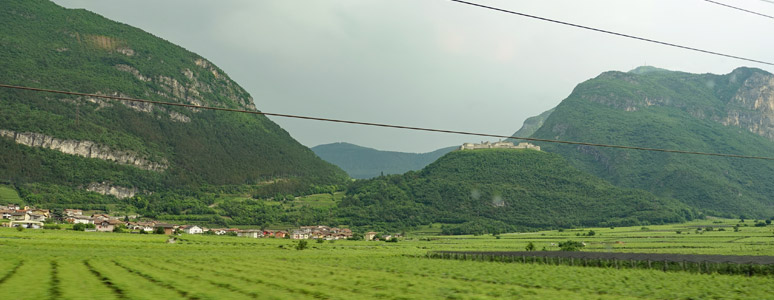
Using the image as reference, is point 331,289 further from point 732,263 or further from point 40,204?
point 40,204

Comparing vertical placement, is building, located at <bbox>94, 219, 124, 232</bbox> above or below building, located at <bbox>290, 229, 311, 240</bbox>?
above

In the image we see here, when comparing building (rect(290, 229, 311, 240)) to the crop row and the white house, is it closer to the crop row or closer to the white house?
the white house

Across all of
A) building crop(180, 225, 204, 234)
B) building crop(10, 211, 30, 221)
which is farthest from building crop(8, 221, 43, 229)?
building crop(180, 225, 204, 234)

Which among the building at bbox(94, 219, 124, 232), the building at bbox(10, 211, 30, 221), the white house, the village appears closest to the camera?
the village

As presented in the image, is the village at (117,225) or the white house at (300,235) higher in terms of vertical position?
the village at (117,225)

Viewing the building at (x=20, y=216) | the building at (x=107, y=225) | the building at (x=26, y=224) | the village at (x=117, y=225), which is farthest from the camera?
the building at (x=107, y=225)

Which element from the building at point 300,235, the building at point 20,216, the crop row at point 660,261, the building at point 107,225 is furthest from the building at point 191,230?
the crop row at point 660,261

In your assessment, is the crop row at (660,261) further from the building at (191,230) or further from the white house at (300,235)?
the building at (191,230)

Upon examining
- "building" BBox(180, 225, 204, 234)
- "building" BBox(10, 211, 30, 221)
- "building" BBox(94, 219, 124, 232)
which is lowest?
"building" BBox(180, 225, 204, 234)

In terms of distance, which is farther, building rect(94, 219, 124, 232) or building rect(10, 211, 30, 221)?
building rect(94, 219, 124, 232)

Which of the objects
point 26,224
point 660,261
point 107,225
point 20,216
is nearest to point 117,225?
point 107,225

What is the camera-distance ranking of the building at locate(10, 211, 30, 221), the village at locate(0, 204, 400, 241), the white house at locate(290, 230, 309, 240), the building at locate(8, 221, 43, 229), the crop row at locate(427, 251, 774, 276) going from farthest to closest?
the white house at locate(290, 230, 309, 240)
the building at locate(10, 211, 30, 221)
the village at locate(0, 204, 400, 241)
the building at locate(8, 221, 43, 229)
the crop row at locate(427, 251, 774, 276)

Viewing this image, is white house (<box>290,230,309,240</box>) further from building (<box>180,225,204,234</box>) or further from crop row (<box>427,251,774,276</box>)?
crop row (<box>427,251,774,276</box>)

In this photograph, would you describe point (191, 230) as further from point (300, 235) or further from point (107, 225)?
point (300, 235)
